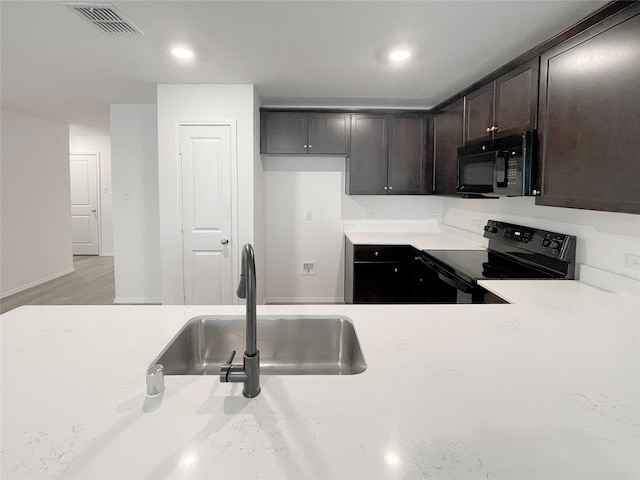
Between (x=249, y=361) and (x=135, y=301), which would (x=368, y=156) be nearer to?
(x=135, y=301)

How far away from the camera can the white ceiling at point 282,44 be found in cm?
202

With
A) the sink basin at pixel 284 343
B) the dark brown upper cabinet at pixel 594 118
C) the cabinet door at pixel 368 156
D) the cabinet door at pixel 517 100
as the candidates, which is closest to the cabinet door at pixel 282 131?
the cabinet door at pixel 368 156

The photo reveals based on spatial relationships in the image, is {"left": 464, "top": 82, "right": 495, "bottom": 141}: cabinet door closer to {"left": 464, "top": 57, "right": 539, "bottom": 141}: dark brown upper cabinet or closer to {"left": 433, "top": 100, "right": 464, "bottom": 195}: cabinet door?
{"left": 464, "top": 57, "right": 539, "bottom": 141}: dark brown upper cabinet

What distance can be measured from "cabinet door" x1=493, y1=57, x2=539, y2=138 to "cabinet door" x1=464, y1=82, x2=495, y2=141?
0.29 ft

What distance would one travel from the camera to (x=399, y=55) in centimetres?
264

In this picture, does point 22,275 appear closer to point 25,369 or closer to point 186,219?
point 186,219

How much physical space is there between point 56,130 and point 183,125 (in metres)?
3.30

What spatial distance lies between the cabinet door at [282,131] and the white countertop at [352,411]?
9.80 feet

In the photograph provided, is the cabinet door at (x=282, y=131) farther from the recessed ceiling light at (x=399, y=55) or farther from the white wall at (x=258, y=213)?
the recessed ceiling light at (x=399, y=55)

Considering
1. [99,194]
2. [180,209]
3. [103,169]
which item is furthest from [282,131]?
[99,194]

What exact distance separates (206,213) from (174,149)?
656 mm

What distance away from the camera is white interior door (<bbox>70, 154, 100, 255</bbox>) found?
7535 mm

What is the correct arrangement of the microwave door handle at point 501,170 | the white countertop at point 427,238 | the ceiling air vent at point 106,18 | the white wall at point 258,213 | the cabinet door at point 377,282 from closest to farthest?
the ceiling air vent at point 106,18, the microwave door handle at point 501,170, the white countertop at point 427,238, the white wall at point 258,213, the cabinet door at point 377,282

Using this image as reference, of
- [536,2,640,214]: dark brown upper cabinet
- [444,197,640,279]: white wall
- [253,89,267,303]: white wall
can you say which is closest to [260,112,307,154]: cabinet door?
[253,89,267,303]: white wall
